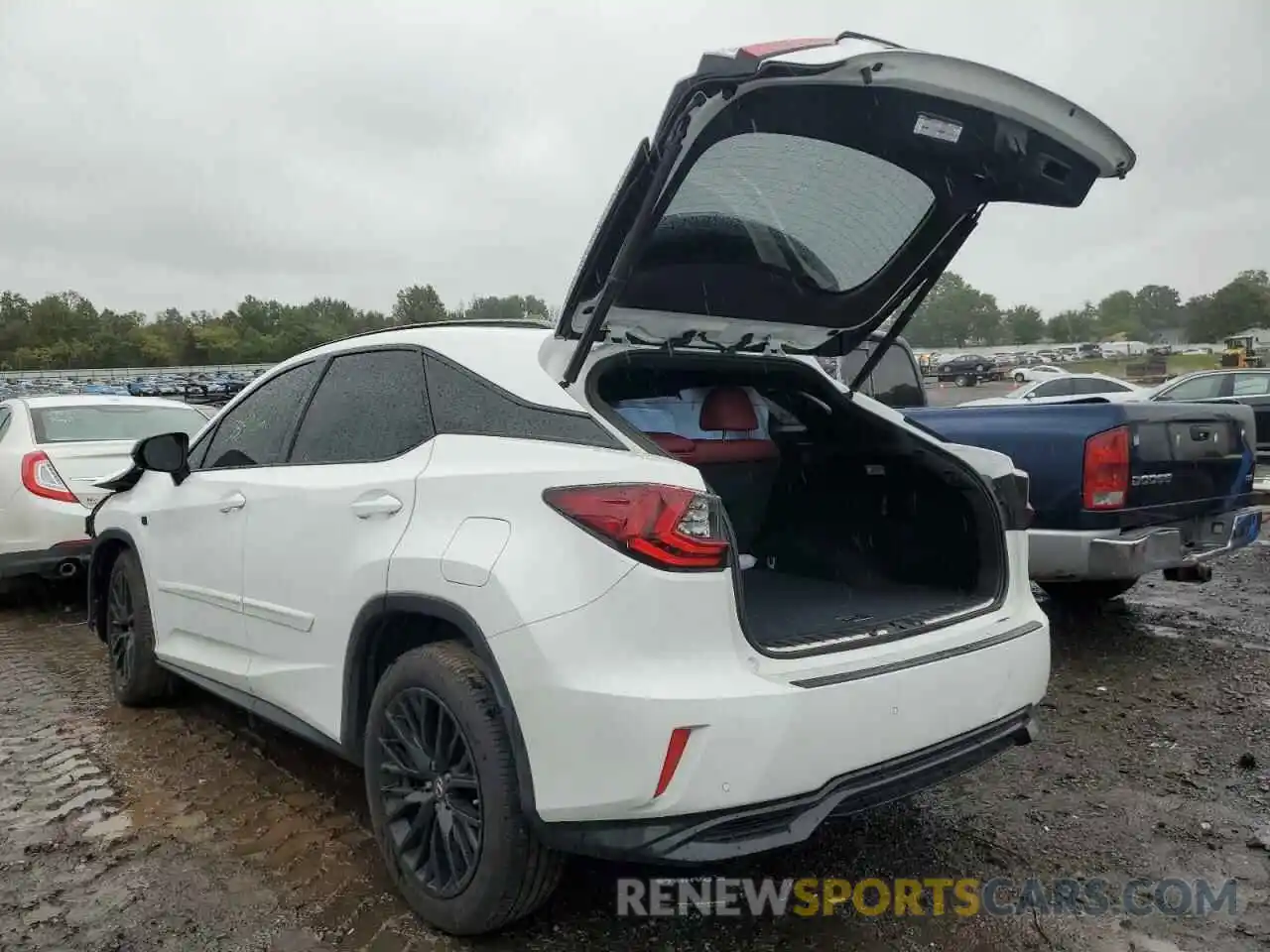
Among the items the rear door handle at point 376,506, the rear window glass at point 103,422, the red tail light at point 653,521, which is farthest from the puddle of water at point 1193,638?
the rear window glass at point 103,422

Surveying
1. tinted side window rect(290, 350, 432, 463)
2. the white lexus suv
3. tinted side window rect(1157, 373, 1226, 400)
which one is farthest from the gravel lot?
tinted side window rect(1157, 373, 1226, 400)

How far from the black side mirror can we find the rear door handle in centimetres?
151

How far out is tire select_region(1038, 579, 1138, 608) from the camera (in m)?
6.06

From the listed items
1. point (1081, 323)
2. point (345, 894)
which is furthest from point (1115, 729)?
point (1081, 323)

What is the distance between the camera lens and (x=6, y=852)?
10.5 feet

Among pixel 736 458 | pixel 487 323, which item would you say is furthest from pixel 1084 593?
pixel 487 323

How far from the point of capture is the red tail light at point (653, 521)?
229cm

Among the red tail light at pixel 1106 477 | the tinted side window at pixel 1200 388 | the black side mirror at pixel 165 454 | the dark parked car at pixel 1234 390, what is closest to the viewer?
the black side mirror at pixel 165 454

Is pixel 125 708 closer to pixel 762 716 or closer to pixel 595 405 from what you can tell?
pixel 595 405

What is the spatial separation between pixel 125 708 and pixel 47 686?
29.9 inches

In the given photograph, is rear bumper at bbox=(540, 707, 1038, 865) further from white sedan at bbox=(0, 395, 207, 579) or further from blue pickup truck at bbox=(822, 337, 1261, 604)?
white sedan at bbox=(0, 395, 207, 579)

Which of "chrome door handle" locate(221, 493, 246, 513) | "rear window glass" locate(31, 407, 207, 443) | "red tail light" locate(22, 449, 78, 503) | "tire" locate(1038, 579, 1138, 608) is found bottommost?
"tire" locate(1038, 579, 1138, 608)

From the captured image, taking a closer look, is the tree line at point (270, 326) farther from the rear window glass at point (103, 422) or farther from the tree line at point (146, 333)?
the rear window glass at point (103, 422)

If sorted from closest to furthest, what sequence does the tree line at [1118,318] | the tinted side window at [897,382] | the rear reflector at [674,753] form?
the rear reflector at [674,753] < the tinted side window at [897,382] < the tree line at [1118,318]
